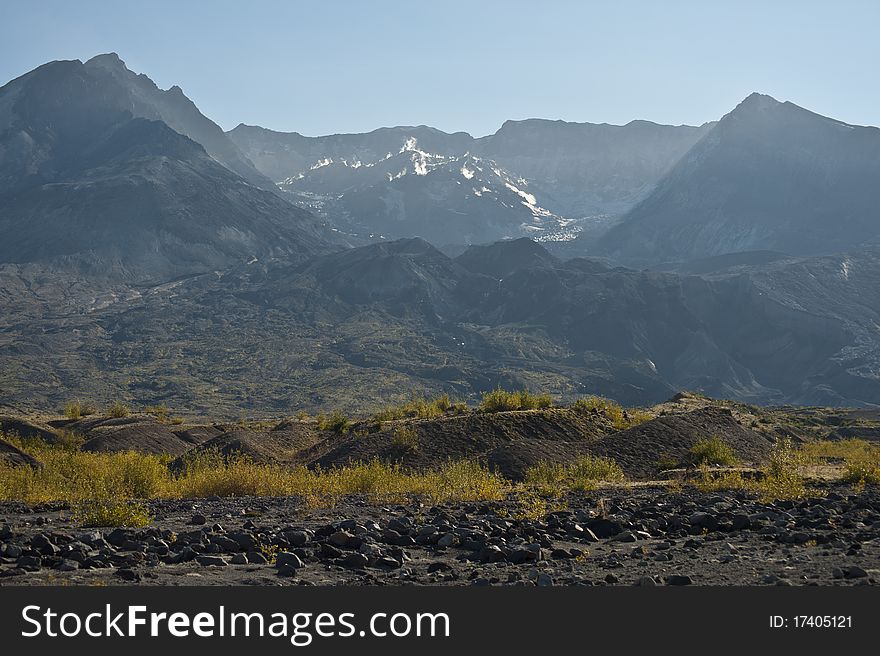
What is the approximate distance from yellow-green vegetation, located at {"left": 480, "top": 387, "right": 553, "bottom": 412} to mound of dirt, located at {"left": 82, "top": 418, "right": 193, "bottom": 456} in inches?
675

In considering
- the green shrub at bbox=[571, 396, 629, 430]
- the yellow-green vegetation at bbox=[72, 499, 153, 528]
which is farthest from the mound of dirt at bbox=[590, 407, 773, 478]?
the yellow-green vegetation at bbox=[72, 499, 153, 528]

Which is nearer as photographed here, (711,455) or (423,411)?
(711,455)

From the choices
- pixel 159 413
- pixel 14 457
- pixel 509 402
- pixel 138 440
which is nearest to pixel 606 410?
pixel 509 402

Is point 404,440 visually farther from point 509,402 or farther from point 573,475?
point 573,475

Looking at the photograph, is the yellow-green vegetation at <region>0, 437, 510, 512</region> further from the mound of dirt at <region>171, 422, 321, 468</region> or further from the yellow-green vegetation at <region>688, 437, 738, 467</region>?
the mound of dirt at <region>171, 422, 321, 468</region>

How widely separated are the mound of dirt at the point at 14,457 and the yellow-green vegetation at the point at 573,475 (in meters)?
20.3

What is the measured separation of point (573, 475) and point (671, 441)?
9434 millimetres

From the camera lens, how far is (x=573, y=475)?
28812 millimetres

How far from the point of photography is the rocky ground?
10883mm

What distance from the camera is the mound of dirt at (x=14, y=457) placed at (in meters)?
36.6

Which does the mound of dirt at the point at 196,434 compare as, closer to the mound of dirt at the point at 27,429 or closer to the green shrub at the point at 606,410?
the mound of dirt at the point at 27,429

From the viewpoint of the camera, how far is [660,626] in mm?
8625

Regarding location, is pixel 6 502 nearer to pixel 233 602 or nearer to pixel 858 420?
pixel 233 602

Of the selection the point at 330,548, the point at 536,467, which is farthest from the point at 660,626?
the point at 536,467
